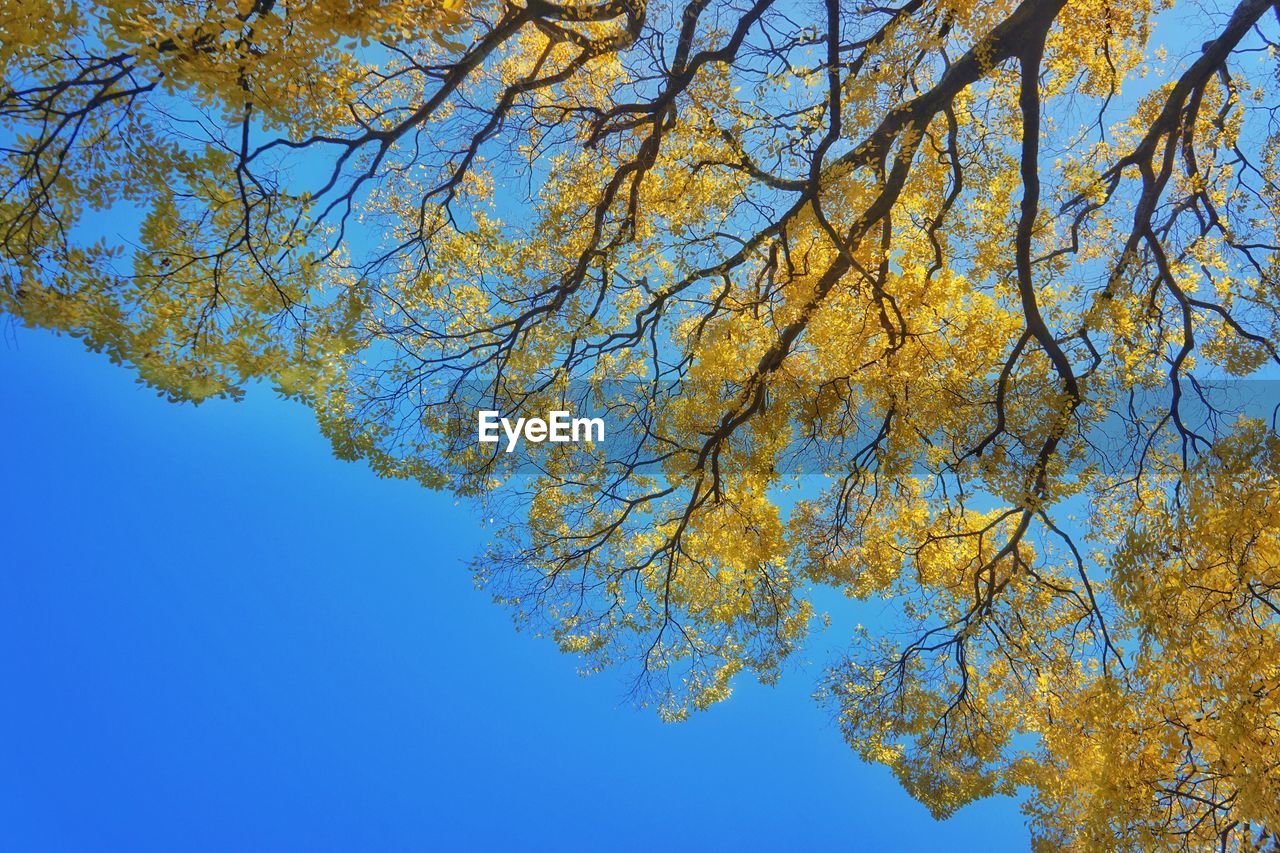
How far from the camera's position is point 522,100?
14.9ft

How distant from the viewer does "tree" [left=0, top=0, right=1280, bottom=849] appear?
329 cm

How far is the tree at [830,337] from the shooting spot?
3287 mm

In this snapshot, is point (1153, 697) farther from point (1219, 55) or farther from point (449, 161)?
point (449, 161)

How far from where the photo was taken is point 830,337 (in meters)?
5.03

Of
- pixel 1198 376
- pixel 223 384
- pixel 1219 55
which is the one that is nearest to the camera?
pixel 223 384

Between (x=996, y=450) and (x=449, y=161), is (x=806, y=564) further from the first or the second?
(x=449, y=161)

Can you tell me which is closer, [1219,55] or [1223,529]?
[1223,529]

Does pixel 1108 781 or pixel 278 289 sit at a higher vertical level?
pixel 278 289

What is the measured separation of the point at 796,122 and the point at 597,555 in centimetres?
319

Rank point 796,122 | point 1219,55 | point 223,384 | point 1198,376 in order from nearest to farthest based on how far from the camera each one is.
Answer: point 223,384
point 1219,55
point 796,122
point 1198,376

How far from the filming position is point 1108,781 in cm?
367

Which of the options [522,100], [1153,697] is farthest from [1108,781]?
[522,100]

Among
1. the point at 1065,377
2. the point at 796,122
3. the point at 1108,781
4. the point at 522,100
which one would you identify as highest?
the point at 522,100

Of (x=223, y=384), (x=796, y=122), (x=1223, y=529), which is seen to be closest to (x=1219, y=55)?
(x=796, y=122)
